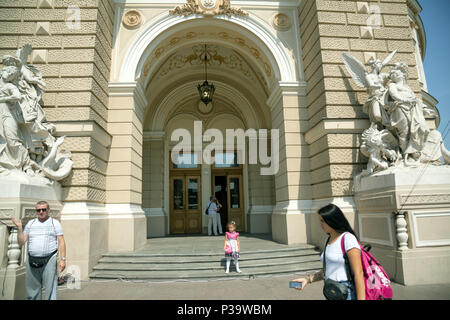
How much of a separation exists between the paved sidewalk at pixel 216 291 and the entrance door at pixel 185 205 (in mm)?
6865

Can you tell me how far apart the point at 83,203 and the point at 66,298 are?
207 cm

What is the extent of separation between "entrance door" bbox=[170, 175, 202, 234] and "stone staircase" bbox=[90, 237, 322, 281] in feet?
18.6

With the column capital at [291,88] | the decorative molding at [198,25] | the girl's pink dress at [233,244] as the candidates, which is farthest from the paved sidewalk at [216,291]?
the decorative molding at [198,25]

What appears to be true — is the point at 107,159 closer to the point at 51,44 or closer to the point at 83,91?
the point at 83,91

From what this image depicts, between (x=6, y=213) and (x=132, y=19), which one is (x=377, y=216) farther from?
(x=132, y=19)

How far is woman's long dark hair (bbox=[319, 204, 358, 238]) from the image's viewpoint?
204cm

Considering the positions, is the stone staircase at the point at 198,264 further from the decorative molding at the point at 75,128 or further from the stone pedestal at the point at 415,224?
the decorative molding at the point at 75,128

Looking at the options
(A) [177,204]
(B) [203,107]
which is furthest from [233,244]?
(B) [203,107]

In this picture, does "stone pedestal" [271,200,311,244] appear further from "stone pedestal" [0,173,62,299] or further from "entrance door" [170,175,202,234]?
"stone pedestal" [0,173,62,299]

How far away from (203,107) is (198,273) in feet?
29.7

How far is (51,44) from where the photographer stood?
6883 millimetres

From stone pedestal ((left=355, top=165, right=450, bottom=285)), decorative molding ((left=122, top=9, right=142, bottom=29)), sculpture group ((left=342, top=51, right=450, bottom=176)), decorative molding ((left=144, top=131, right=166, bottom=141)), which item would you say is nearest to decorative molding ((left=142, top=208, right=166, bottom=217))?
decorative molding ((left=144, top=131, right=166, bottom=141))

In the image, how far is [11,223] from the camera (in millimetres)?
4480

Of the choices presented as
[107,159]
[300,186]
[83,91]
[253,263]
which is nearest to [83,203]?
[107,159]
